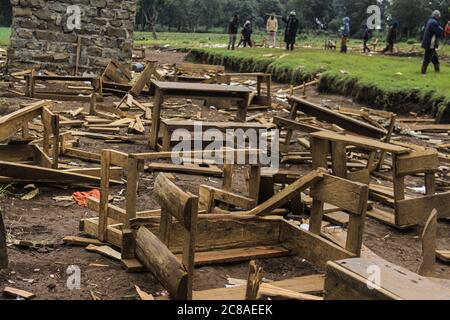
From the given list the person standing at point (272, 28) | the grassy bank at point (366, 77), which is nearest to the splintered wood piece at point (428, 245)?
the grassy bank at point (366, 77)

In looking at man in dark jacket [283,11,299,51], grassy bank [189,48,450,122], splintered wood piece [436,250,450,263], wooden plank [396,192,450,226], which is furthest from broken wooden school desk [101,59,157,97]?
man in dark jacket [283,11,299,51]

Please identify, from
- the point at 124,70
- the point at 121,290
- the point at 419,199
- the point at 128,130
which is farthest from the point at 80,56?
the point at 121,290

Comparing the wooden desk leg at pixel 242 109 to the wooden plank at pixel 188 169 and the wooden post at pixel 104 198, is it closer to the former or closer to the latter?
the wooden plank at pixel 188 169

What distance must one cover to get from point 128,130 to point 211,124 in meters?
3.18

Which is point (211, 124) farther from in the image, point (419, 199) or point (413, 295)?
point (413, 295)

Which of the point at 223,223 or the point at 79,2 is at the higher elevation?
A: the point at 79,2

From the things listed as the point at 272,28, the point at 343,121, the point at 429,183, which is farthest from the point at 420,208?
the point at 272,28

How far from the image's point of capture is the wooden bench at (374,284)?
3590 mm

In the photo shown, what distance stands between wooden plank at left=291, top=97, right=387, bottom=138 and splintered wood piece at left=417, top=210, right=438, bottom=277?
5.24 meters

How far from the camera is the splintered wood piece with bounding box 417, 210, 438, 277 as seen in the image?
5258 millimetres

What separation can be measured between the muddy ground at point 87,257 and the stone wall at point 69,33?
12226mm

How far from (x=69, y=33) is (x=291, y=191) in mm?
16202

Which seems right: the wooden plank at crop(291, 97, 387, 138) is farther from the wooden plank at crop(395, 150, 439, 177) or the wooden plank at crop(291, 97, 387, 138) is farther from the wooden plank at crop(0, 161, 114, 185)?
the wooden plank at crop(0, 161, 114, 185)
